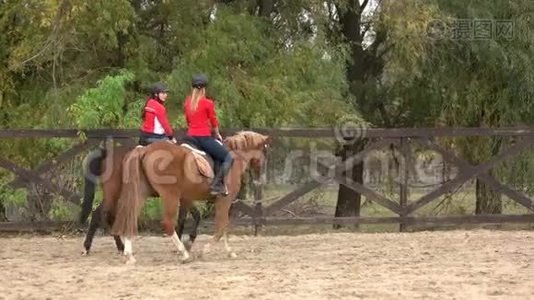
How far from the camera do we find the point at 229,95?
1356cm

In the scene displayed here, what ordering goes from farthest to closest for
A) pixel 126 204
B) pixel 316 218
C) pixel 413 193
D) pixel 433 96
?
1. pixel 433 96
2. pixel 413 193
3. pixel 316 218
4. pixel 126 204

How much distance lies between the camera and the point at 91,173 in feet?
35.5

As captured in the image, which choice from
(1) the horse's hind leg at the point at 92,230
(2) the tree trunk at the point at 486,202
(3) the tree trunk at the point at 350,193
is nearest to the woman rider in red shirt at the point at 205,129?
(1) the horse's hind leg at the point at 92,230

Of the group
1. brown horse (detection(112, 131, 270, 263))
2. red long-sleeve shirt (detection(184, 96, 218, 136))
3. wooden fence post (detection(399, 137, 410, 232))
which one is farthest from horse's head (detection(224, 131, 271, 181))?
wooden fence post (detection(399, 137, 410, 232))

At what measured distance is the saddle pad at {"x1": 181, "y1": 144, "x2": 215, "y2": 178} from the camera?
10.1 meters

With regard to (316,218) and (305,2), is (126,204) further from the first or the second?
(305,2)

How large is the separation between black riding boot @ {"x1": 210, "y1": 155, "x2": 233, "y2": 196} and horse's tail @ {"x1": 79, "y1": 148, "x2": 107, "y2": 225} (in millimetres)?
1571

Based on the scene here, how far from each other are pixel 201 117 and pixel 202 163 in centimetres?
59

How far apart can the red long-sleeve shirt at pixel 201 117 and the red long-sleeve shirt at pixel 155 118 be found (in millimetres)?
391

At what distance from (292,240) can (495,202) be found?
4988 millimetres

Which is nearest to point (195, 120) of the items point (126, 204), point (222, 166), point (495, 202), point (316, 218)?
point (222, 166)

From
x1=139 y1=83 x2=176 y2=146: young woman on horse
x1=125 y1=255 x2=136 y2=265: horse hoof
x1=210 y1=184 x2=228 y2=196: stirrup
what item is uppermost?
x1=139 y1=83 x2=176 y2=146: young woman on horse

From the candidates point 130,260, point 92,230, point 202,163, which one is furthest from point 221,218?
point 92,230

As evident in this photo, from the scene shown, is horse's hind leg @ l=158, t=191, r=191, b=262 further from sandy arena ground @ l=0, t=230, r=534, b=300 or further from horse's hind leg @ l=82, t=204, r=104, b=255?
horse's hind leg @ l=82, t=204, r=104, b=255
